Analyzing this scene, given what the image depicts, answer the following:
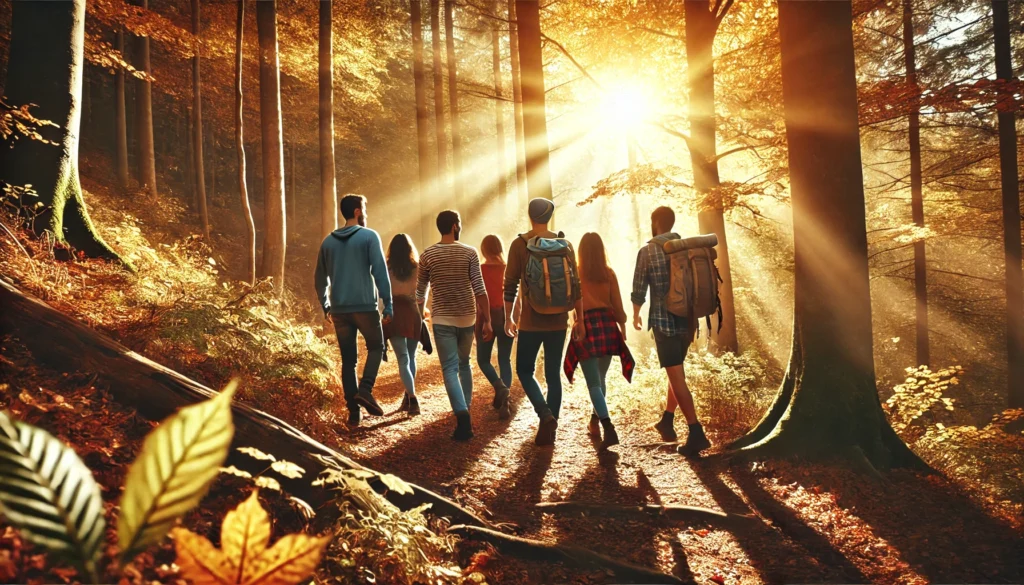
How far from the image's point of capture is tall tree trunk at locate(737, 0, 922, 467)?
5.57 metres

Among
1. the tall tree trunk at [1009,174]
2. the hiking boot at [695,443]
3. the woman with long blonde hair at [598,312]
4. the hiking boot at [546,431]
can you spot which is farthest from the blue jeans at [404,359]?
the tall tree trunk at [1009,174]

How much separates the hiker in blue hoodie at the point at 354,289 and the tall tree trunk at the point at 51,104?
2387 mm

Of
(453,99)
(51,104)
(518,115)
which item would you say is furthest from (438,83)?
(51,104)

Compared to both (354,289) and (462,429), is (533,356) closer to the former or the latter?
(462,429)

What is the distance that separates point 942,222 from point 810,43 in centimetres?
1437

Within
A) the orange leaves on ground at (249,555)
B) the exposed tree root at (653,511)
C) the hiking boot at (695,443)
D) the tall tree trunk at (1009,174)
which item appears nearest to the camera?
the orange leaves on ground at (249,555)

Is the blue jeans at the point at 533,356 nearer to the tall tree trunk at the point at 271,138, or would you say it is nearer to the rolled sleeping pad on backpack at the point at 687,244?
the rolled sleeping pad on backpack at the point at 687,244

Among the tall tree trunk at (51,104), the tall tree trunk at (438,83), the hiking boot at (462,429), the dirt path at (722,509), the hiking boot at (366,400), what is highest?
the tall tree trunk at (438,83)

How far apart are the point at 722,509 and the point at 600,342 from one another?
228 cm

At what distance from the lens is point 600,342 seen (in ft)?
22.1

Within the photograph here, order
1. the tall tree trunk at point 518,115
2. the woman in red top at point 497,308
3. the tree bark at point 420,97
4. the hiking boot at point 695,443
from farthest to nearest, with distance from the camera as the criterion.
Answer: the tree bark at point 420,97 < the tall tree trunk at point 518,115 < the woman in red top at point 497,308 < the hiking boot at point 695,443

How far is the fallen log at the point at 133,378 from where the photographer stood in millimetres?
3414

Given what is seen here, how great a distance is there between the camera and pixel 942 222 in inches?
662

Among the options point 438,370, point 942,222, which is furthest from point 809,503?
point 942,222
